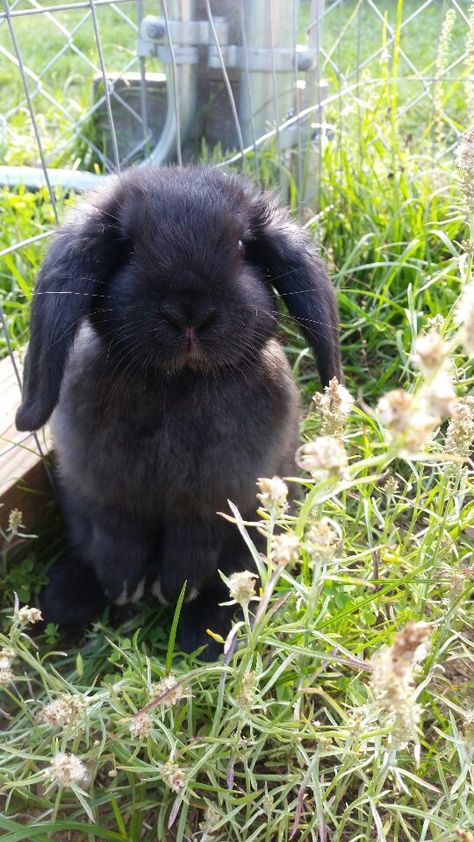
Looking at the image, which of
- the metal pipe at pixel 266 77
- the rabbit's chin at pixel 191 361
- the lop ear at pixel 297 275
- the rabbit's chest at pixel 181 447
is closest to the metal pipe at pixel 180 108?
the metal pipe at pixel 266 77

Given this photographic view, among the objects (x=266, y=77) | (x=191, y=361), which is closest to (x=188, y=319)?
(x=191, y=361)

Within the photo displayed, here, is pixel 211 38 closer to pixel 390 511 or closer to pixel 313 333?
pixel 313 333

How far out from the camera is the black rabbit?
4.42 feet

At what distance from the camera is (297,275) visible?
5.12 ft

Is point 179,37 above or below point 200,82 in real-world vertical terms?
above

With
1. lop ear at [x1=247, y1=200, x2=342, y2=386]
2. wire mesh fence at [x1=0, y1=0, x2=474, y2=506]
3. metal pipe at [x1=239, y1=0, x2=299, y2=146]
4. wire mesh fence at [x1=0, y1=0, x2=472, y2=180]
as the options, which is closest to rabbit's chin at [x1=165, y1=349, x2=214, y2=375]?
lop ear at [x1=247, y1=200, x2=342, y2=386]

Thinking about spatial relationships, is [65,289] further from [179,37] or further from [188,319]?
[179,37]

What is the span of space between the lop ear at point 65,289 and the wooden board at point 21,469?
436 millimetres

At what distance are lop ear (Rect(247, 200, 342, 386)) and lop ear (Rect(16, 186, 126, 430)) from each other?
0.88 ft

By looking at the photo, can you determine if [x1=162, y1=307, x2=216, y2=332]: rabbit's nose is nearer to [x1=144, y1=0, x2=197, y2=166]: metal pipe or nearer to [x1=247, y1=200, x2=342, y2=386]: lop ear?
[x1=247, y1=200, x2=342, y2=386]: lop ear

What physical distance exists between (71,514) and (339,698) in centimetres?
69

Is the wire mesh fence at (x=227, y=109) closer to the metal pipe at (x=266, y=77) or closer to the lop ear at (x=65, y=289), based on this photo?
the metal pipe at (x=266, y=77)

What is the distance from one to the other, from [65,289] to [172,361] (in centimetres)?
24

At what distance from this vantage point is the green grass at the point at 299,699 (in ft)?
3.86
